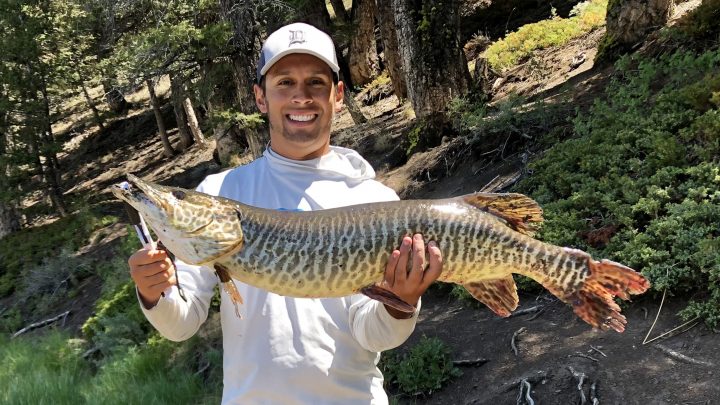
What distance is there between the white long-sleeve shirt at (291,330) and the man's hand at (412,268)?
132 mm

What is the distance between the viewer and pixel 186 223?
251 centimetres

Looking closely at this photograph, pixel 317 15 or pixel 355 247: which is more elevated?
pixel 355 247

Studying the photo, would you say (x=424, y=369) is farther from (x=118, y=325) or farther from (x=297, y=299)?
(x=118, y=325)

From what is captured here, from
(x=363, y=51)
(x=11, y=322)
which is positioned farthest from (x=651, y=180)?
(x=11, y=322)

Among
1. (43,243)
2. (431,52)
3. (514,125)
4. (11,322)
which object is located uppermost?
(431,52)

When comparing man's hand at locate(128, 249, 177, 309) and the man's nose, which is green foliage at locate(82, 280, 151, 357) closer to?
man's hand at locate(128, 249, 177, 309)

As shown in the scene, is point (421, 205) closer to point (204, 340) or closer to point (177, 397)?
point (177, 397)

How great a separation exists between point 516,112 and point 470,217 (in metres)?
7.22

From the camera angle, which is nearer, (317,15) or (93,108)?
(317,15)

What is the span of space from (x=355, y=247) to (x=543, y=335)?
398 centimetres

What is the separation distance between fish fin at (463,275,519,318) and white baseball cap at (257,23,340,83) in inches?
50.2

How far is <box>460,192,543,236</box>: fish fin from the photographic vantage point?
9.33 feet

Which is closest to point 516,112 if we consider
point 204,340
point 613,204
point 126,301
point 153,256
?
point 613,204

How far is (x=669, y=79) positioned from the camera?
8422 millimetres
